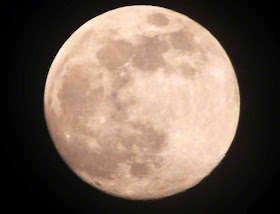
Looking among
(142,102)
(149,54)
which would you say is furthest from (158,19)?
(142,102)

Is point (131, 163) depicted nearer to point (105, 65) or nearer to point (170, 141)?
point (170, 141)

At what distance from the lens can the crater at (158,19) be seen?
5688mm

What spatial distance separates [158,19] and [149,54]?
0.74 m

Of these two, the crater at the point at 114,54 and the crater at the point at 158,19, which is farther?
the crater at the point at 158,19

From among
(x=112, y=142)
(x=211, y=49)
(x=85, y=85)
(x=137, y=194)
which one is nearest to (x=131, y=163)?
(x=112, y=142)

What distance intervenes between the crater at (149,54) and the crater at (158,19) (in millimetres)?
353

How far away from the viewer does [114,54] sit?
5.33 meters

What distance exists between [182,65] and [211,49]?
0.74 m

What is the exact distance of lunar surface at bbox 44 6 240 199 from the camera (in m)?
5.20

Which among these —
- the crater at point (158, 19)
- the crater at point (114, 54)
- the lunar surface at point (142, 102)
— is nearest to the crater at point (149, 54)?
the lunar surface at point (142, 102)

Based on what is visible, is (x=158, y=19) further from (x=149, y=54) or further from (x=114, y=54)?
(x=114, y=54)

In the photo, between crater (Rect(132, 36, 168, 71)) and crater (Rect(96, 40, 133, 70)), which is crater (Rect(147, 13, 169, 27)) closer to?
crater (Rect(132, 36, 168, 71))

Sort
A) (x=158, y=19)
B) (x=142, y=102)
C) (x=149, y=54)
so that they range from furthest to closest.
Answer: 1. (x=158, y=19)
2. (x=149, y=54)
3. (x=142, y=102)

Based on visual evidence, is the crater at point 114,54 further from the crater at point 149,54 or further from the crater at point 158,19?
the crater at point 158,19
